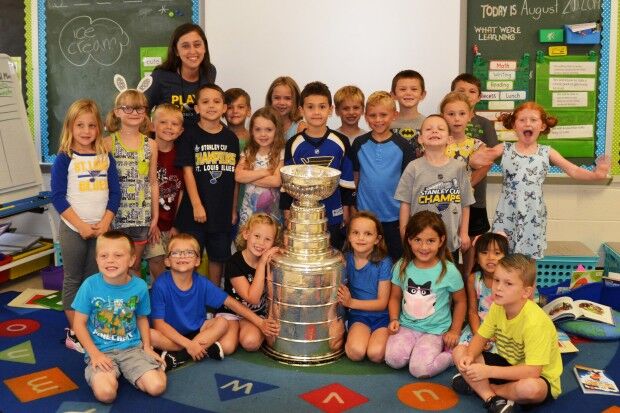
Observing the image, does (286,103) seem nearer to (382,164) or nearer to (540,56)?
(382,164)

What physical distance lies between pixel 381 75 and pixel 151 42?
64.2 inches

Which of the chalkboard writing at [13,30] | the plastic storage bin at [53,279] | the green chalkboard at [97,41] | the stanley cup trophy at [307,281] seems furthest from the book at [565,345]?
the chalkboard writing at [13,30]

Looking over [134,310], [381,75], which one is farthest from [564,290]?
[134,310]

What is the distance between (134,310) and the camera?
2.98 m

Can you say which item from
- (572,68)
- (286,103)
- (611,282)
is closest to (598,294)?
(611,282)

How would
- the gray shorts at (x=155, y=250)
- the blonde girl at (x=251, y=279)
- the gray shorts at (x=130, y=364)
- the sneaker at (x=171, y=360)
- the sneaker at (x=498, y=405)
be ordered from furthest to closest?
the gray shorts at (x=155, y=250) < the blonde girl at (x=251, y=279) < the sneaker at (x=171, y=360) < the gray shorts at (x=130, y=364) < the sneaker at (x=498, y=405)

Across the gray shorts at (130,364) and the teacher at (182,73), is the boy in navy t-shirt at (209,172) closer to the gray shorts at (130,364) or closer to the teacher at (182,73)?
the teacher at (182,73)

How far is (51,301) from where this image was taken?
3984mm

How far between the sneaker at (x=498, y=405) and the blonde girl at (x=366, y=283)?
64 centimetres

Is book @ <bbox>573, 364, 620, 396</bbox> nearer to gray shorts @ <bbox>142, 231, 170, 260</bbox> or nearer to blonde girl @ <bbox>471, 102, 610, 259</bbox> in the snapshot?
blonde girl @ <bbox>471, 102, 610, 259</bbox>

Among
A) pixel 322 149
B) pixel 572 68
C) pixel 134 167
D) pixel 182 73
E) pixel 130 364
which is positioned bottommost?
pixel 130 364

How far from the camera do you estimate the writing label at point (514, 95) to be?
439 centimetres

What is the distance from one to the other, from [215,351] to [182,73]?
1701mm

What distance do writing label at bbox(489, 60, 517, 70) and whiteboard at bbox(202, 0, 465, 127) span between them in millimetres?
193
